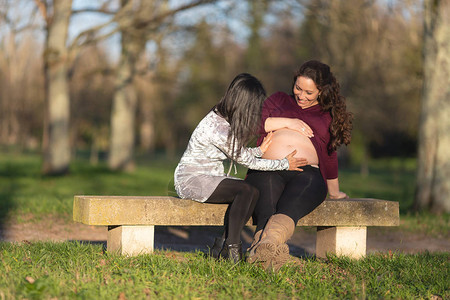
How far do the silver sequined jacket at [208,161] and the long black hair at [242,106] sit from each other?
2.8 inches

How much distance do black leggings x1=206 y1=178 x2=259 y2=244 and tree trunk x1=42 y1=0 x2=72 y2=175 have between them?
1159 cm

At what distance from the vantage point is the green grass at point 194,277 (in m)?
3.66

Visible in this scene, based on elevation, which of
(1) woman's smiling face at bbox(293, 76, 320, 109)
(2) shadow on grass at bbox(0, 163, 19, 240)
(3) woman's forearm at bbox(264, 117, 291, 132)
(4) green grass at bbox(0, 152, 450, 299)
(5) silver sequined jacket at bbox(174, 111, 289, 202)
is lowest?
(2) shadow on grass at bbox(0, 163, 19, 240)

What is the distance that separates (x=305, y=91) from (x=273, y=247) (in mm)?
1528

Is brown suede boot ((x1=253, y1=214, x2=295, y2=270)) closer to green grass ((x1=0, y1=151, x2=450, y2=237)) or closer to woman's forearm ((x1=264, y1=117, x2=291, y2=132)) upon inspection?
woman's forearm ((x1=264, y1=117, x2=291, y2=132))

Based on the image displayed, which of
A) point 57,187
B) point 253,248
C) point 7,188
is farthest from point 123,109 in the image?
point 253,248

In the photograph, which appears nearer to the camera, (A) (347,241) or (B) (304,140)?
(B) (304,140)

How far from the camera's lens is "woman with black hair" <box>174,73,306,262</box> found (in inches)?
181

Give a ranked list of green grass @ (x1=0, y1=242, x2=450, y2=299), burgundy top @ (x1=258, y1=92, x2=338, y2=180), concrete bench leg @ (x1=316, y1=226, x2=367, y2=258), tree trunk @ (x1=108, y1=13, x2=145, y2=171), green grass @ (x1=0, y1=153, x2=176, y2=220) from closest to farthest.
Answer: green grass @ (x1=0, y1=242, x2=450, y2=299), burgundy top @ (x1=258, y1=92, x2=338, y2=180), concrete bench leg @ (x1=316, y1=226, x2=367, y2=258), green grass @ (x1=0, y1=153, x2=176, y2=220), tree trunk @ (x1=108, y1=13, x2=145, y2=171)

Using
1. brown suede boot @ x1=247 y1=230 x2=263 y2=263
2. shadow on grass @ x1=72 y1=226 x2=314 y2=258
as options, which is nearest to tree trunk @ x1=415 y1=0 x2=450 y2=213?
shadow on grass @ x1=72 y1=226 x2=314 y2=258

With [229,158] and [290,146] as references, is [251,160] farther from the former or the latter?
[290,146]

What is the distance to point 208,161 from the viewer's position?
4762mm

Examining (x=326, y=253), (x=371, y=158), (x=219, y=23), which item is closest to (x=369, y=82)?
(x=371, y=158)

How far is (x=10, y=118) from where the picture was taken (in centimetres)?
3112
